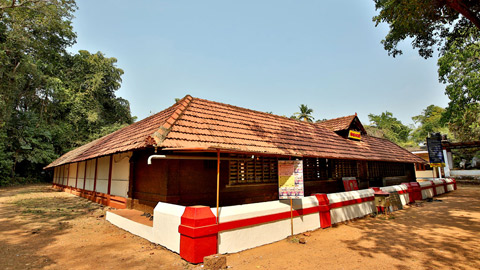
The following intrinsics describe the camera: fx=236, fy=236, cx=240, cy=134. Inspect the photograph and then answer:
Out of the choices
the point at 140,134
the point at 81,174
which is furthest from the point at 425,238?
the point at 81,174

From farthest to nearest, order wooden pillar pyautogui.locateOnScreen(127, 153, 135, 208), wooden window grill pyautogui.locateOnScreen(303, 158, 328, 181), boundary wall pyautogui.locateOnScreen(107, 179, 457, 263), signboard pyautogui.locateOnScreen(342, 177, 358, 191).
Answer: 1. signboard pyautogui.locateOnScreen(342, 177, 358, 191)
2. wooden window grill pyautogui.locateOnScreen(303, 158, 328, 181)
3. wooden pillar pyautogui.locateOnScreen(127, 153, 135, 208)
4. boundary wall pyautogui.locateOnScreen(107, 179, 457, 263)

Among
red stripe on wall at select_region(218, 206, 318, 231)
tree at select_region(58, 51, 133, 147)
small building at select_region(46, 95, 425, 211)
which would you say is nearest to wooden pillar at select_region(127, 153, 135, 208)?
small building at select_region(46, 95, 425, 211)

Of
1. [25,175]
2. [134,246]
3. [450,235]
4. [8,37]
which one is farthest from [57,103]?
[450,235]

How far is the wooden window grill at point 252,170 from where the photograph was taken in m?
7.80

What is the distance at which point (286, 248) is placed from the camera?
5488 mm

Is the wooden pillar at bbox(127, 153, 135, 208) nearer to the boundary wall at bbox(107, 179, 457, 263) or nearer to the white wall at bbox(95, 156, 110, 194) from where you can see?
the boundary wall at bbox(107, 179, 457, 263)

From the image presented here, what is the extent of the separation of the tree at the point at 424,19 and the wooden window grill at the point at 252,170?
7.17 m

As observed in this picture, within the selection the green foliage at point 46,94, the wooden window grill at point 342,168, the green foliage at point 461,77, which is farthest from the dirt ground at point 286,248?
the green foliage at point 46,94

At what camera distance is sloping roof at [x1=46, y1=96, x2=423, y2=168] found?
22.2ft

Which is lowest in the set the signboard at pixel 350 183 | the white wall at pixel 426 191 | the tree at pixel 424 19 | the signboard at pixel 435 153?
the white wall at pixel 426 191

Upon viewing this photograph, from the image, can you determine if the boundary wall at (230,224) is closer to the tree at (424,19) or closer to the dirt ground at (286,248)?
the dirt ground at (286,248)

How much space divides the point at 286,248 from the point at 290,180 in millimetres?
1582

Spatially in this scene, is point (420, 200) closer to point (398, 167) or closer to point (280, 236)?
point (398, 167)

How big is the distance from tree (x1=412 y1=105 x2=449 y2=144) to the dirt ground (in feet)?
154
